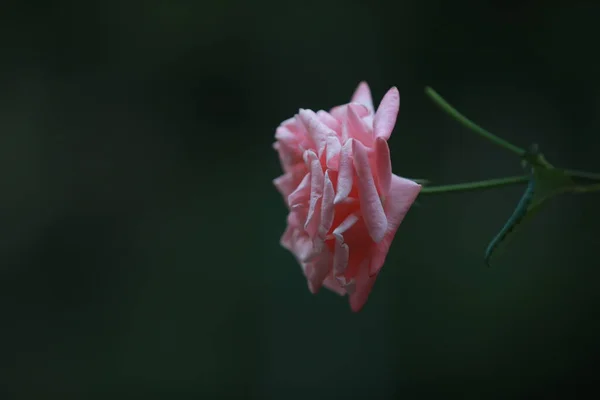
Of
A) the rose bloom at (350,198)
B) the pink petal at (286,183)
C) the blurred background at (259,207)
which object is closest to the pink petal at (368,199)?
the rose bloom at (350,198)

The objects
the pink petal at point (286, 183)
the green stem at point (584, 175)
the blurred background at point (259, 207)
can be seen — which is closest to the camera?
the green stem at point (584, 175)

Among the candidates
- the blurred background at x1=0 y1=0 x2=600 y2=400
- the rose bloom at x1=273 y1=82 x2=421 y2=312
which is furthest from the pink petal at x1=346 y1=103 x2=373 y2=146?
the blurred background at x1=0 y1=0 x2=600 y2=400

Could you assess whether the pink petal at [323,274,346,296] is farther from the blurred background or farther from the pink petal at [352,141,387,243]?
the blurred background

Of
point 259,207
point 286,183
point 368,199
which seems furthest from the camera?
point 259,207

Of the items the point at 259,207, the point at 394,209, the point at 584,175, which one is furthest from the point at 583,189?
the point at 259,207

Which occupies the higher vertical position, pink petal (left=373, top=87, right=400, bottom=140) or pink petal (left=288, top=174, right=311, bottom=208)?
pink petal (left=373, top=87, right=400, bottom=140)

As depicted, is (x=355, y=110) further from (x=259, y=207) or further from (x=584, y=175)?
(x=259, y=207)

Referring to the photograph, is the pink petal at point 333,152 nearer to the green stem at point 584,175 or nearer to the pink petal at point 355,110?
the pink petal at point 355,110

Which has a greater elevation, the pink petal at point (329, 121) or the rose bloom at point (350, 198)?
the pink petal at point (329, 121)
